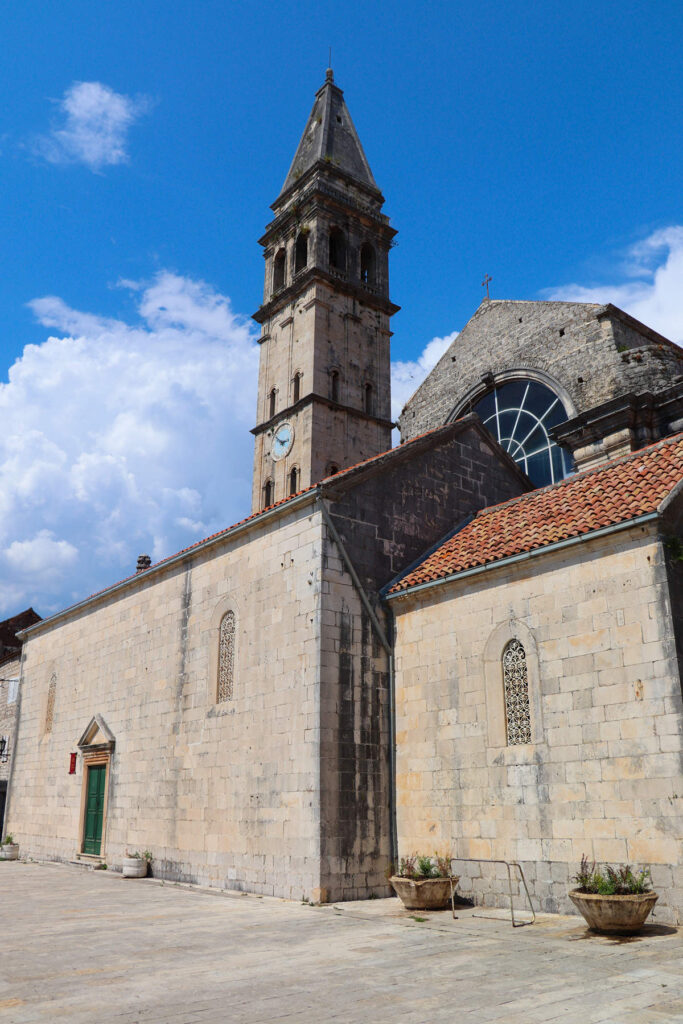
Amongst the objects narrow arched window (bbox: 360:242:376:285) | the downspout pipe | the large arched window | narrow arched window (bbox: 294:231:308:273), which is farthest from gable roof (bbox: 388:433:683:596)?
narrow arched window (bbox: 360:242:376:285)

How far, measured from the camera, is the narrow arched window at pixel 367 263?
35906 millimetres

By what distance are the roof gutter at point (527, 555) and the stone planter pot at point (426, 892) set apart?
4.56m

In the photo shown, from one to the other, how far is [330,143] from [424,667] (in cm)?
3063

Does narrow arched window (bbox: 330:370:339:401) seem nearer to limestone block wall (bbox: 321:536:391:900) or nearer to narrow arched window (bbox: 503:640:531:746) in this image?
limestone block wall (bbox: 321:536:391:900)

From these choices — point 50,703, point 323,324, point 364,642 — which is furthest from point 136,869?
point 323,324

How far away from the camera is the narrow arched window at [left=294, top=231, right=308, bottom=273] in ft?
115

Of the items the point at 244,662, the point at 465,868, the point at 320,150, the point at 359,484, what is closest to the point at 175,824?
the point at 244,662

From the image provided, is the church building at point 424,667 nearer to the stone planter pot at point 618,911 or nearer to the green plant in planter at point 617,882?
the green plant in planter at point 617,882

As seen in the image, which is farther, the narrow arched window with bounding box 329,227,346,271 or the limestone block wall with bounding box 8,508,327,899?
the narrow arched window with bounding box 329,227,346,271

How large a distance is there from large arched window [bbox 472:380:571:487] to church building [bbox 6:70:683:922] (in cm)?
9

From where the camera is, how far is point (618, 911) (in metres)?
8.77

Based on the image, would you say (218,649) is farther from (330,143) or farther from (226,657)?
(330,143)

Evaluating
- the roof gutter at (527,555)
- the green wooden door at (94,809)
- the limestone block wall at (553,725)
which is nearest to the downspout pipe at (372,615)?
the limestone block wall at (553,725)

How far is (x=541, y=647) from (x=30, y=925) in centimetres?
794
